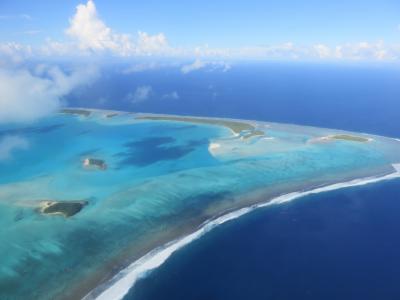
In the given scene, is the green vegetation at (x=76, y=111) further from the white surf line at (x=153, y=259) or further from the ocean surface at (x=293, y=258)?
the ocean surface at (x=293, y=258)

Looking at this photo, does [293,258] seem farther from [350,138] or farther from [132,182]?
[350,138]

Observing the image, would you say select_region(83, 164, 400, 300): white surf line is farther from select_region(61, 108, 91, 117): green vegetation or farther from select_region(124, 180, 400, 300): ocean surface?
select_region(61, 108, 91, 117): green vegetation

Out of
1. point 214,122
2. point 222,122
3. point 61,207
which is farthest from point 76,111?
point 61,207

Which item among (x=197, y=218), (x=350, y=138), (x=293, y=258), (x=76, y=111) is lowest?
(x=293, y=258)

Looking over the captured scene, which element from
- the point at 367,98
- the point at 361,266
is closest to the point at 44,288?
the point at 361,266

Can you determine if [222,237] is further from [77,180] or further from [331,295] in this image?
[77,180]
